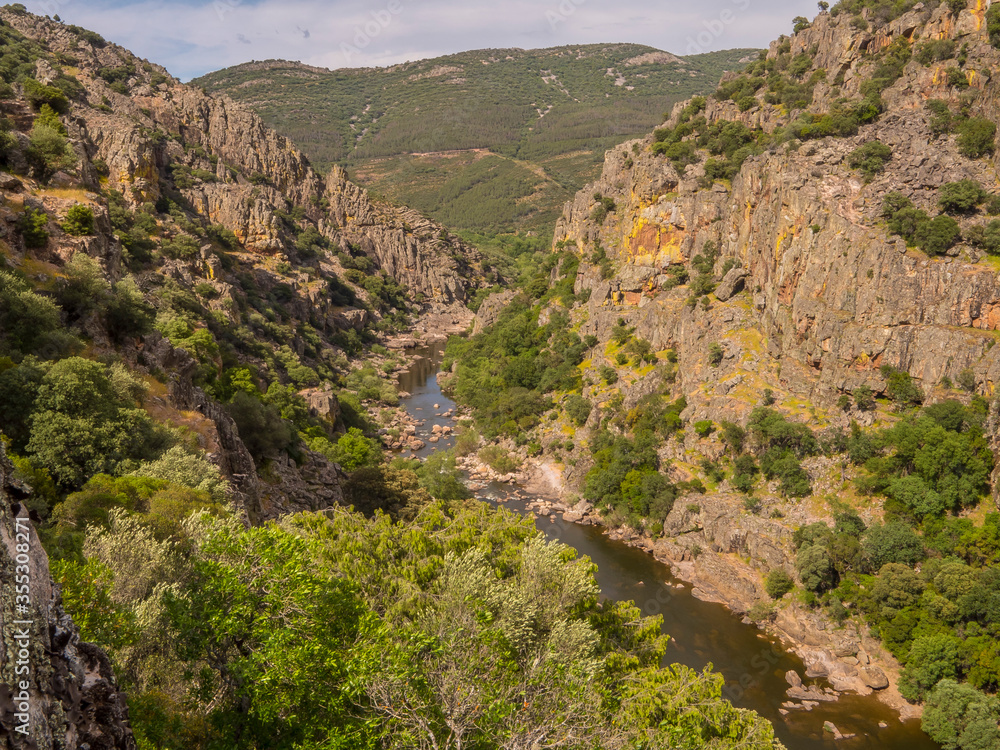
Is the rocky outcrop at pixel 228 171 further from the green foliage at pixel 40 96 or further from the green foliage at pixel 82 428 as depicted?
the green foliage at pixel 82 428

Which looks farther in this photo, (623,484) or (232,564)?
(623,484)

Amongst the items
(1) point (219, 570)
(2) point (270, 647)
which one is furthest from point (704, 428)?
(2) point (270, 647)

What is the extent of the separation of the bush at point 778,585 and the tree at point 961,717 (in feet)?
30.6

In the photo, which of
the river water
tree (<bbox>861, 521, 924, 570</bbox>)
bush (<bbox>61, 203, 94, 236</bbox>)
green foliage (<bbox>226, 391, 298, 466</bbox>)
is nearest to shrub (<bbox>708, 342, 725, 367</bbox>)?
the river water

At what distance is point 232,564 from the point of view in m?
11.8

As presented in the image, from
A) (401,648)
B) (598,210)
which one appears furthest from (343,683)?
(598,210)

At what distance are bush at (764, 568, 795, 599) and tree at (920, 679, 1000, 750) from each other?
30.6ft

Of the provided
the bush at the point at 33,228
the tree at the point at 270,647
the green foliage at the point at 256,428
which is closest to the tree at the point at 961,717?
the tree at the point at 270,647

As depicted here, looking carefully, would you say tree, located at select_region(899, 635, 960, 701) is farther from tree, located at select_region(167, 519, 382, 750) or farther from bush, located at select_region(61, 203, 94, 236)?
bush, located at select_region(61, 203, 94, 236)

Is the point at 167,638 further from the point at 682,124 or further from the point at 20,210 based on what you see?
the point at 682,124

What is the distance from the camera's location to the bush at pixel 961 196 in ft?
142

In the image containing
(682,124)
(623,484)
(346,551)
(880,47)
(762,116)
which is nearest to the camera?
(346,551)

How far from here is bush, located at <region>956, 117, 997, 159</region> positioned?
46.0 metres

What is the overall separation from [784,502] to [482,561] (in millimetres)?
31851
